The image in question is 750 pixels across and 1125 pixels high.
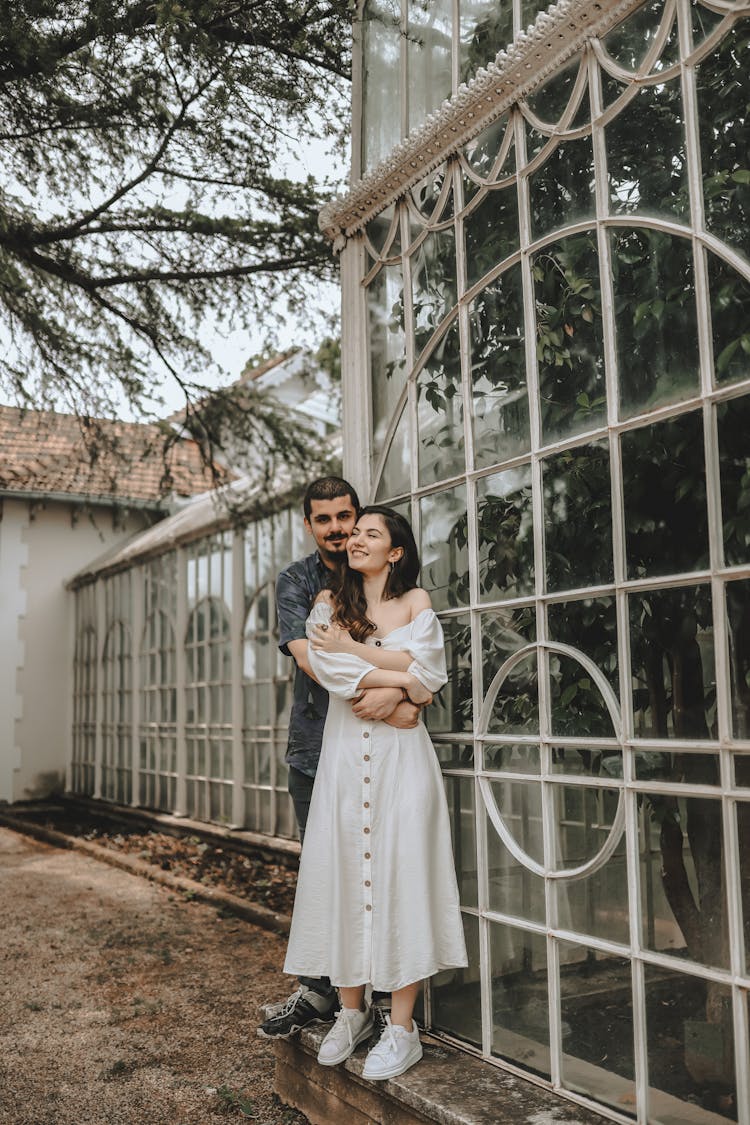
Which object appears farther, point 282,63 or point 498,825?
point 282,63

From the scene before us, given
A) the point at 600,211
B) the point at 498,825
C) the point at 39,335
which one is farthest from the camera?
the point at 39,335

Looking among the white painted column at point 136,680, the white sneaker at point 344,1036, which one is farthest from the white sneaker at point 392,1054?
the white painted column at point 136,680

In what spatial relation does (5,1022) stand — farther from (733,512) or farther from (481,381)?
(733,512)

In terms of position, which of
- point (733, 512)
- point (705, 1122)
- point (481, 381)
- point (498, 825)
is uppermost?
point (481, 381)

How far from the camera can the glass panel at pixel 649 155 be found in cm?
236

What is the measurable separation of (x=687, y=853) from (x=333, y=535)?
5.27 ft

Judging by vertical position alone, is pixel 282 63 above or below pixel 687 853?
above

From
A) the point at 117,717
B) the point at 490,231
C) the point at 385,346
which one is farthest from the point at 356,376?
the point at 117,717

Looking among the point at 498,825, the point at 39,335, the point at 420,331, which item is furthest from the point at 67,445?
the point at 498,825

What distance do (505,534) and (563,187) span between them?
1.01 m

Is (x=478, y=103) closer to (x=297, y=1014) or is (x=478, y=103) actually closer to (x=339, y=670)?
(x=339, y=670)

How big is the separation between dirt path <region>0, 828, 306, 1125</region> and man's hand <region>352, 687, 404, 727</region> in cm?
148

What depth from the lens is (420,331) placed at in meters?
3.44

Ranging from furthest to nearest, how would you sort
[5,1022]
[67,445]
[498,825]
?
[67,445]
[5,1022]
[498,825]
